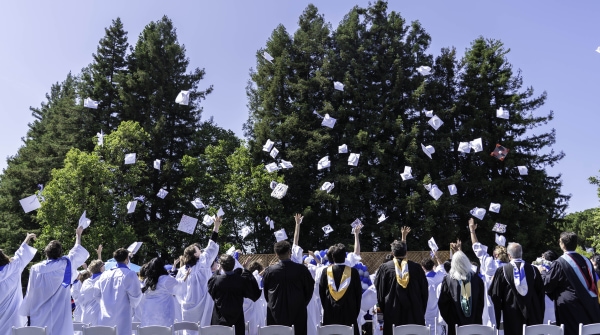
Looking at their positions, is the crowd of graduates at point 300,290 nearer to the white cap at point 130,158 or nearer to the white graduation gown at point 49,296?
the white graduation gown at point 49,296

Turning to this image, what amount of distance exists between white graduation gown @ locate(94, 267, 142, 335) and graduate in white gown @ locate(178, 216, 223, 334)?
2.56 feet

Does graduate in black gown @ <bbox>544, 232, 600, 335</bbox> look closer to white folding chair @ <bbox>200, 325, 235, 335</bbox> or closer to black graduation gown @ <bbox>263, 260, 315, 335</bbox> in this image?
black graduation gown @ <bbox>263, 260, 315, 335</bbox>

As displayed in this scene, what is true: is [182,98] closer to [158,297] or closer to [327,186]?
[327,186]

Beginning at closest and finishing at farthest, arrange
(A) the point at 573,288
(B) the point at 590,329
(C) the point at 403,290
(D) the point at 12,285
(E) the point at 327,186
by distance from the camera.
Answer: (B) the point at 590,329 < (A) the point at 573,288 < (C) the point at 403,290 < (D) the point at 12,285 < (E) the point at 327,186

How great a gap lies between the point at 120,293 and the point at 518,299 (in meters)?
5.11

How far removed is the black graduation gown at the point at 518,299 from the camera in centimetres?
731

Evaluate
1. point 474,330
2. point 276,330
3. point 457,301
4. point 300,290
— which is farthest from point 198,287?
point 474,330

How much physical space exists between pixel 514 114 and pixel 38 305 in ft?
104

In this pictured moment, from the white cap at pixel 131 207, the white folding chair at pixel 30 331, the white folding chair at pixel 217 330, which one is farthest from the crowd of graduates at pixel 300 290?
the white cap at pixel 131 207

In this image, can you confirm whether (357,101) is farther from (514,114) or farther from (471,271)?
(471,271)

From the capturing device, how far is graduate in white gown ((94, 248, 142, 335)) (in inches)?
296

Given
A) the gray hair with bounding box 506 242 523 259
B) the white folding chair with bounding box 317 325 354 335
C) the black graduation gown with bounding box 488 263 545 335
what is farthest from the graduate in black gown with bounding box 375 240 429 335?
the white folding chair with bounding box 317 325 354 335

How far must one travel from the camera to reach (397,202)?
31875 mm

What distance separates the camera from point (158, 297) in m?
7.72
